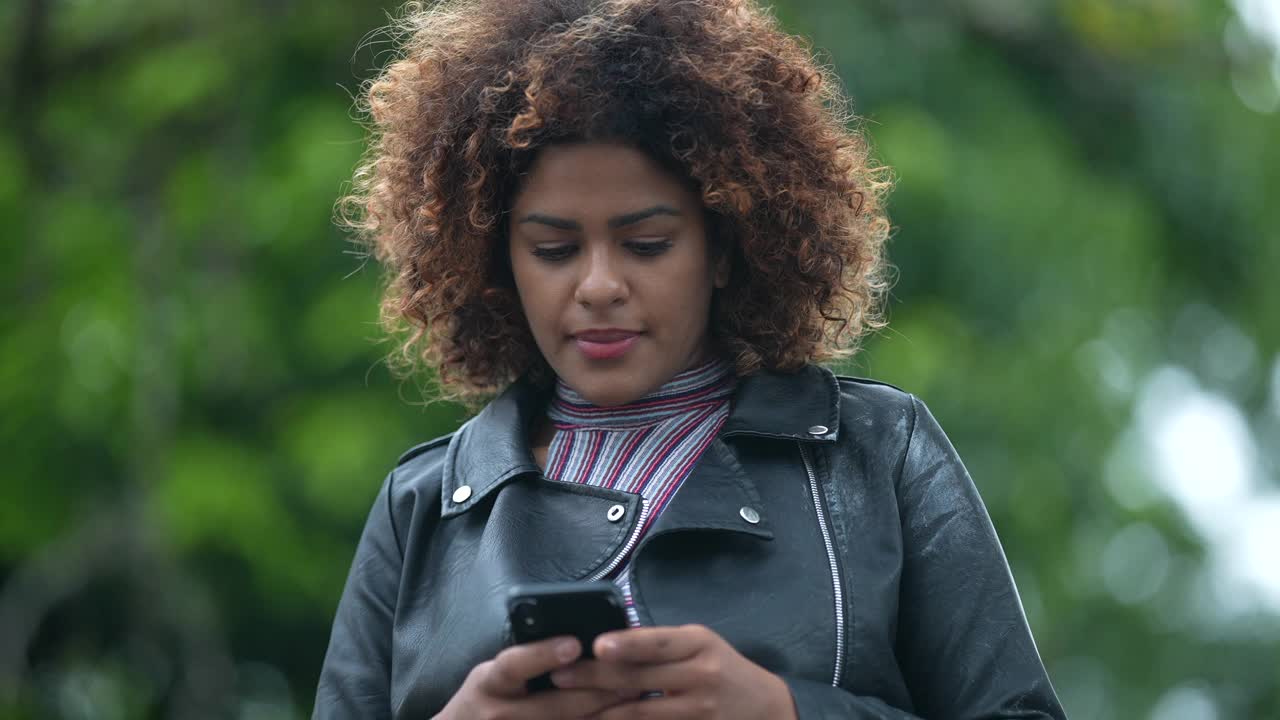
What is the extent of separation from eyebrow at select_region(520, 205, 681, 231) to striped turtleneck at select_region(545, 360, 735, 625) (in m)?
0.25

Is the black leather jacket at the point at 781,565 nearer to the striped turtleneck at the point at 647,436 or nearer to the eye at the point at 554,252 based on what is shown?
the striped turtleneck at the point at 647,436

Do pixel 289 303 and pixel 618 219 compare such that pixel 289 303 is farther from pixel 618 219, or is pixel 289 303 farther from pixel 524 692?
pixel 524 692

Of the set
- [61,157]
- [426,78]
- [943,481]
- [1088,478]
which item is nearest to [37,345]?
[61,157]

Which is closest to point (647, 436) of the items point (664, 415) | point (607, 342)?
point (664, 415)

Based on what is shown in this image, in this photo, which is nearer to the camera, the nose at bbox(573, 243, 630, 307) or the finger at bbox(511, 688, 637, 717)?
the finger at bbox(511, 688, 637, 717)

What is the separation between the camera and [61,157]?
319 inches

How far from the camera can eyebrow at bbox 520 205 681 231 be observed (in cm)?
249

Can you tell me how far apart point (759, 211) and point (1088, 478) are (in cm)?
593

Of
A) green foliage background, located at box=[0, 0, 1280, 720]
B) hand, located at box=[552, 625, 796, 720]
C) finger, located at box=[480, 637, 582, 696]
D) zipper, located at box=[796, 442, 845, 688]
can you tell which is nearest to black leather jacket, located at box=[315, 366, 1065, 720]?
zipper, located at box=[796, 442, 845, 688]

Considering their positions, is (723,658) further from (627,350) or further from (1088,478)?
(1088,478)

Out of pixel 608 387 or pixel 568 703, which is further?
pixel 608 387

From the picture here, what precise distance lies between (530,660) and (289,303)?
19.3 ft

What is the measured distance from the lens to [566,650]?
2.09 meters

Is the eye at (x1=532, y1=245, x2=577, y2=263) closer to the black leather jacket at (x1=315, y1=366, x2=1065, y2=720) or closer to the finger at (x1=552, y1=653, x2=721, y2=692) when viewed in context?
the black leather jacket at (x1=315, y1=366, x2=1065, y2=720)
